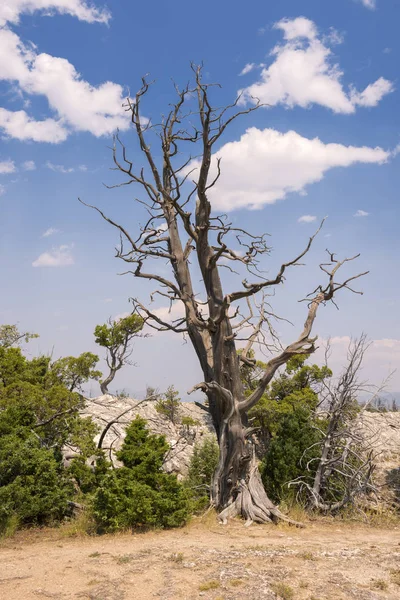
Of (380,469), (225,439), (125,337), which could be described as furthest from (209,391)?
(125,337)

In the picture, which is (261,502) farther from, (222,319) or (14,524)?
(14,524)

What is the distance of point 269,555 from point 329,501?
172 inches

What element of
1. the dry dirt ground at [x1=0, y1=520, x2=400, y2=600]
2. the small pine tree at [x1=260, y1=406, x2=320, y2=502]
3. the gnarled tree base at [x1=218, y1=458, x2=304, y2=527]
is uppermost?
the small pine tree at [x1=260, y1=406, x2=320, y2=502]

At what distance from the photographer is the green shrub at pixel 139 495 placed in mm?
8430

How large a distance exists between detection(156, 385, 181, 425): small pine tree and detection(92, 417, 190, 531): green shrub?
1354cm

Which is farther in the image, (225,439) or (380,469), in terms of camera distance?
(380,469)

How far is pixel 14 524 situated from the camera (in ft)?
29.1

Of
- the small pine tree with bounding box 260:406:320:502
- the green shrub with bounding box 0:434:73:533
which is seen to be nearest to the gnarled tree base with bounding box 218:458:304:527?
the small pine tree with bounding box 260:406:320:502

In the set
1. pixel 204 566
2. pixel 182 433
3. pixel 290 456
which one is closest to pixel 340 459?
pixel 290 456

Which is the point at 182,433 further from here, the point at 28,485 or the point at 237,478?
the point at 28,485

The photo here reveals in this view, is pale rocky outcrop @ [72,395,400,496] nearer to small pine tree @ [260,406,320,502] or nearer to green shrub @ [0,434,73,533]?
small pine tree @ [260,406,320,502]

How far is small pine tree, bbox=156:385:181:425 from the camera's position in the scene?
75.6ft

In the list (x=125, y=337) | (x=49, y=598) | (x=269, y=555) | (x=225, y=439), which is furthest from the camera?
(x=125, y=337)

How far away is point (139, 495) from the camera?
28.1ft
